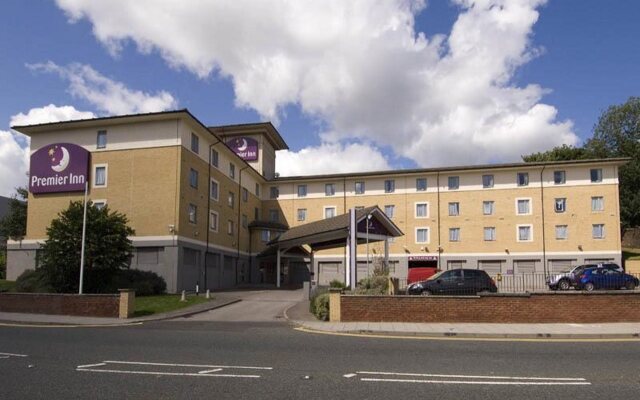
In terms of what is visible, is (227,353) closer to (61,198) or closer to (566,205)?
(61,198)

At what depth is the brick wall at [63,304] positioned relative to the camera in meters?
22.6

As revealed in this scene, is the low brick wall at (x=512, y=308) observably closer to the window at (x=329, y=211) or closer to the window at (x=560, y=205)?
the window at (x=560, y=205)

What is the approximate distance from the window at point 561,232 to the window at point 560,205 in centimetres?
146

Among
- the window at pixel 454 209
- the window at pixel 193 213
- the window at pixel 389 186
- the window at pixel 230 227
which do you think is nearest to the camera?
the window at pixel 193 213

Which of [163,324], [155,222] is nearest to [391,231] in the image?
[163,324]

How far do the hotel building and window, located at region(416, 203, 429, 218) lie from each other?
14cm

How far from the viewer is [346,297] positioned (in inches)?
741

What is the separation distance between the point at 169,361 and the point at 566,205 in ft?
155

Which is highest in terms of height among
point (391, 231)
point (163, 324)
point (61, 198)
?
point (61, 198)

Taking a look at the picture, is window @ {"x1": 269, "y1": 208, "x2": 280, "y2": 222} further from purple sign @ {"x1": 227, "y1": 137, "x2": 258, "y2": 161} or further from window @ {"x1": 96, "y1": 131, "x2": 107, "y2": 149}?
window @ {"x1": 96, "y1": 131, "x2": 107, "y2": 149}

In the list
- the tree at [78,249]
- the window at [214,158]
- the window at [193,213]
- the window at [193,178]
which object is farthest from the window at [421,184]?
the tree at [78,249]

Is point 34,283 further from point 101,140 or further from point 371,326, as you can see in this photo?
point 371,326

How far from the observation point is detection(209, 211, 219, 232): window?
40.9 meters

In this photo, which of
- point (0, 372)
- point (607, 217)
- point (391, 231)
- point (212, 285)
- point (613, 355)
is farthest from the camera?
point (607, 217)
